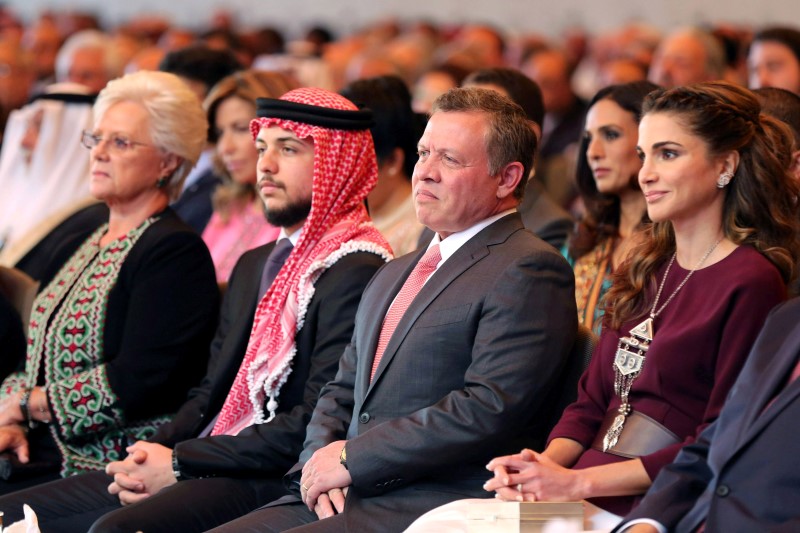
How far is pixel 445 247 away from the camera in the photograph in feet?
11.1

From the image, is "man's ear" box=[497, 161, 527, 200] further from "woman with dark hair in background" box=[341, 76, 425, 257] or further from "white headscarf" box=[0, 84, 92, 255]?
"white headscarf" box=[0, 84, 92, 255]

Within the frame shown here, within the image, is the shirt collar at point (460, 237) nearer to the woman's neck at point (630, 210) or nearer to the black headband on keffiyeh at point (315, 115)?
the black headband on keffiyeh at point (315, 115)

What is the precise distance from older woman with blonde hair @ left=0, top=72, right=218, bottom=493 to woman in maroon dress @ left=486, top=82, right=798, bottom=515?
5.06 ft

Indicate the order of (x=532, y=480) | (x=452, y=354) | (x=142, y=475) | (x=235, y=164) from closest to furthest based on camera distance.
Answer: (x=532, y=480) < (x=452, y=354) < (x=142, y=475) < (x=235, y=164)

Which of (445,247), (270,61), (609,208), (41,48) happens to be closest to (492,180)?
(445,247)

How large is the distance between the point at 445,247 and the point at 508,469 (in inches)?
28.6

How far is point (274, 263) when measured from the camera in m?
4.07

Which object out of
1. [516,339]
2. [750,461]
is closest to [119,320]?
[516,339]

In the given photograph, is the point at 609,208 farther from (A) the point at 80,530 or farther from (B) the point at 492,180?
(A) the point at 80,530

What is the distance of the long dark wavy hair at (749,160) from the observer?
3.06m

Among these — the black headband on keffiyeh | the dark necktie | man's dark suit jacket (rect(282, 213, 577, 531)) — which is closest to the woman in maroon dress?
man's dark suit jacket (rect(282, 213, 577, 531))

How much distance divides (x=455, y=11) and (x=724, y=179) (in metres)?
9.64

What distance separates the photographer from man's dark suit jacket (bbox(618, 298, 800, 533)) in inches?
98.3

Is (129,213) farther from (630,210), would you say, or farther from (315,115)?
(630,210)
